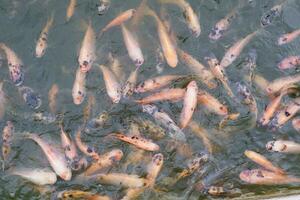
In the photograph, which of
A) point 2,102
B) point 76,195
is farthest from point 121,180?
point 2,102

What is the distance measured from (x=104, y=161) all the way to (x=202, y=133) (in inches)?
47.7

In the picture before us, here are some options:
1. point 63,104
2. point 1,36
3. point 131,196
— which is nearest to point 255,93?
point 131,196

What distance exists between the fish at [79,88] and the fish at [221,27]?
1.72 m

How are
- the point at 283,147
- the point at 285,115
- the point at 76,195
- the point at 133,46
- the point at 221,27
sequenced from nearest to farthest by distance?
the point at 76,195, the point at 283,147, the point at 285,115, the point at 133,46, the point at 221,27

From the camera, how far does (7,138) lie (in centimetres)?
588

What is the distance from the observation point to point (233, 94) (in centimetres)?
616

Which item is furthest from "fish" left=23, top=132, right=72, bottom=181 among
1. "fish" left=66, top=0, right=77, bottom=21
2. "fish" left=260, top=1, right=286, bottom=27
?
"fish" left=260, top=1, right=286, bottom=27

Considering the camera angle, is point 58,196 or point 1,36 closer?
point 58,196

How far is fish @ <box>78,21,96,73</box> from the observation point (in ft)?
20.4

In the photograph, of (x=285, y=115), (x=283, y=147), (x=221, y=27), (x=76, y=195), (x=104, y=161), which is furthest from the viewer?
(x=221, y=27)

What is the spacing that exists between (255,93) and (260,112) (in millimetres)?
254

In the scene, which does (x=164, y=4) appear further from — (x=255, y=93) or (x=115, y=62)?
(x=255, y=93)

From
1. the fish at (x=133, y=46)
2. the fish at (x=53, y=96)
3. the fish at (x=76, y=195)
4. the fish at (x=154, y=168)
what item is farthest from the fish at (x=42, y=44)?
the fish at (x=154, y=168)

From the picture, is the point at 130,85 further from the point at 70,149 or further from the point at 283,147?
the point at 283,147
